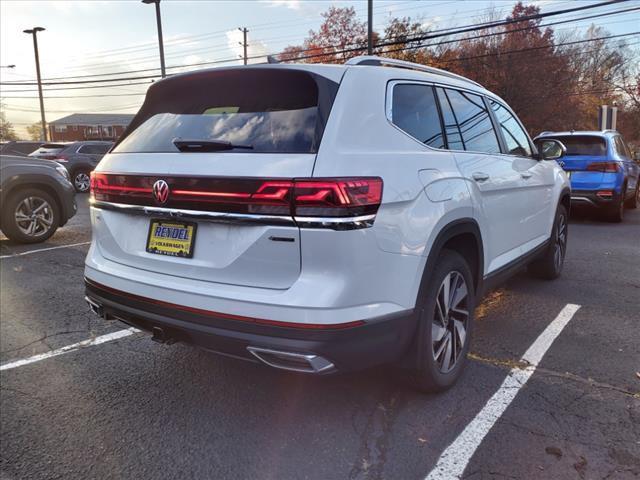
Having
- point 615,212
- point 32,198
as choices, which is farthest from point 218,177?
point 615,212

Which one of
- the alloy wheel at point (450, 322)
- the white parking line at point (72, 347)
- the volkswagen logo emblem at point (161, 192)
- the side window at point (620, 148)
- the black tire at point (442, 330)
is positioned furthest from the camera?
the side window at point (620, 148)

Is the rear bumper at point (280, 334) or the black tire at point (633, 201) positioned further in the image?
the black tire at point (633, 201)

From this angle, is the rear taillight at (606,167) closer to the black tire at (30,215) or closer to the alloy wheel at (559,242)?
the alloy wheel at (559,242)

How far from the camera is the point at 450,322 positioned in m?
3.07

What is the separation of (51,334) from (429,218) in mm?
3189

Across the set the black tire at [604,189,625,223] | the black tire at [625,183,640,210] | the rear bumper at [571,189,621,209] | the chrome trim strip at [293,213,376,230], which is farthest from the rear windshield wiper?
the black tire at [625,183,640,210]

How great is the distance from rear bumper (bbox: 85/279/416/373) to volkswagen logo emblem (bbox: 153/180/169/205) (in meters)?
0.51

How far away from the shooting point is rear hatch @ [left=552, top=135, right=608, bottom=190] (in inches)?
363

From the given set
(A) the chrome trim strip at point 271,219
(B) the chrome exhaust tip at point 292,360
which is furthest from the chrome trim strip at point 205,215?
(B) the chrome exhaust tip at point 292,360

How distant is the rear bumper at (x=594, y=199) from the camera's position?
30.3 feet

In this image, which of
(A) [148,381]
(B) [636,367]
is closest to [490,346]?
(B) [636,367]

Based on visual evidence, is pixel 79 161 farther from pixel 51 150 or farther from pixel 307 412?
pixel 307 412

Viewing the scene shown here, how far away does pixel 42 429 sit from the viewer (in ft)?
8.99

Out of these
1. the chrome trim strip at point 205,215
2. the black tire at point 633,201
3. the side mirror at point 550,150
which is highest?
the side mirror at point 550,150
